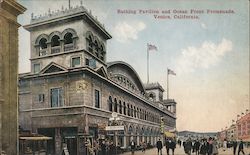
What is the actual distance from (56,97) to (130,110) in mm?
4073

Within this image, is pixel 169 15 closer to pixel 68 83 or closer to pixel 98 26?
pixel 98 26

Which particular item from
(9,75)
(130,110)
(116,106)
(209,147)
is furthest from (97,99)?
(209,147)

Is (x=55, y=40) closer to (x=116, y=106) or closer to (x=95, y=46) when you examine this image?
(x=95, y=46)

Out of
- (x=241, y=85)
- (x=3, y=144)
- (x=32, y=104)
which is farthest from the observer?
(x=241, y=85)

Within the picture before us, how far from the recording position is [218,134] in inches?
478

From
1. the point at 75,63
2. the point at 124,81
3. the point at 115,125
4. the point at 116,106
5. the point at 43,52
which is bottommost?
the point at 115,125

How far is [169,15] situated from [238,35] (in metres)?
2.03

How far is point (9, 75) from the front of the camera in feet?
29.3

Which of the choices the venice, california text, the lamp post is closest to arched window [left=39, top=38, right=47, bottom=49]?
the venice, california text

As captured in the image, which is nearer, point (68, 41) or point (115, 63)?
point (68, 41)

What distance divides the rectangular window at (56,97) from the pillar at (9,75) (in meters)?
1.44

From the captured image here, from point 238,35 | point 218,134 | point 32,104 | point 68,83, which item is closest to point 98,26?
point 68,83

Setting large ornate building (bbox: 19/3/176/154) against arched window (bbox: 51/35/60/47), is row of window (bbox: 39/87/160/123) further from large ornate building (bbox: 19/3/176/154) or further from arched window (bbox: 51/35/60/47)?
arched window (bbox: 51/35/60/47)

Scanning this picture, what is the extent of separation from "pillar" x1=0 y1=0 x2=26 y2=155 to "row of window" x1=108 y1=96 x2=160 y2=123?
11.6 feet
